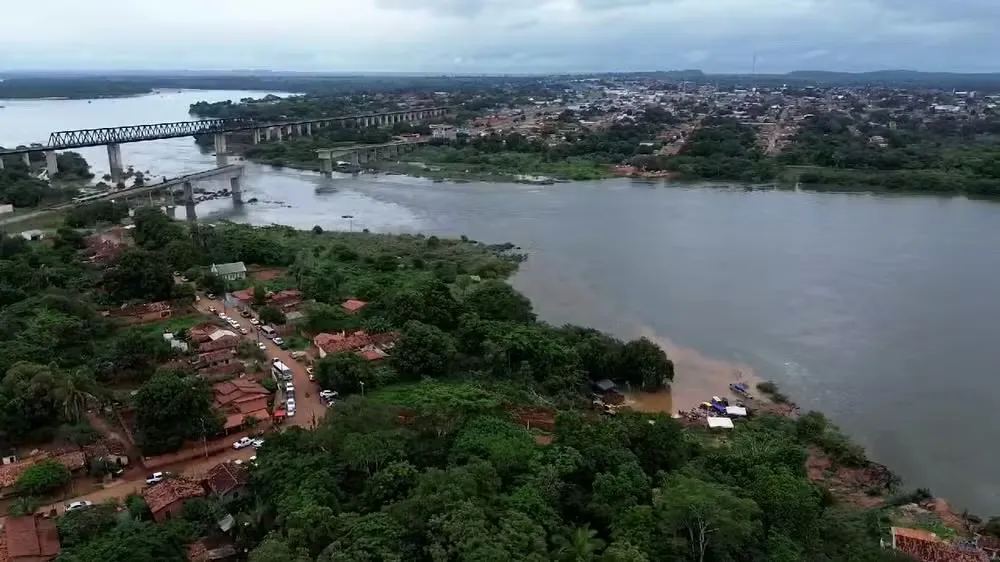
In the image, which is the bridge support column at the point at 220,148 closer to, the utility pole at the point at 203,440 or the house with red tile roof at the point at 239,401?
the house with red tile roof at the point at 239,401

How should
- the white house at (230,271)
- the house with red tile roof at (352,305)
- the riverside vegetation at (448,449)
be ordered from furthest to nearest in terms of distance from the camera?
the white house at (230,271) → the house with red tile roof at (352,305) → the riverside vegetation at (448,449)

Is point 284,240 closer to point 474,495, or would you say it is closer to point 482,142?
point 474,495

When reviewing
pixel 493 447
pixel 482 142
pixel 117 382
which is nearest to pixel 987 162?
pixel 482 142

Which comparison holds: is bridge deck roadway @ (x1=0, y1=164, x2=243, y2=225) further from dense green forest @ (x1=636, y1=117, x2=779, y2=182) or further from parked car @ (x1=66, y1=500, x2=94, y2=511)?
dense green forest @ (x1=636, y1=117, x2=779, y2=182)

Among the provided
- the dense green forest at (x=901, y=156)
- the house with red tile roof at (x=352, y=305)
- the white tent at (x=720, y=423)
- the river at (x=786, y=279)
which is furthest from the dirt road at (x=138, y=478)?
the dense green forest at (x=901, y=156)

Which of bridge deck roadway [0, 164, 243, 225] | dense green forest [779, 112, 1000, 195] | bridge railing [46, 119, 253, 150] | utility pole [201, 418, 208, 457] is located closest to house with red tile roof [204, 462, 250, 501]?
utility pole [201, 418, 208, 457]

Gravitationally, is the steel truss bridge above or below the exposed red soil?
above
